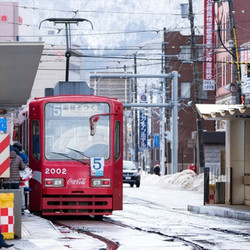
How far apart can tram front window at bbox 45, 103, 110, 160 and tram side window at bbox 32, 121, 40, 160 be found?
0.26m

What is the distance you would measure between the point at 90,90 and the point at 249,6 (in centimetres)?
4995

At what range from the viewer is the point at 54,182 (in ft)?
83.5

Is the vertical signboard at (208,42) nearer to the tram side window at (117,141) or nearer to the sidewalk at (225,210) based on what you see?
the sidewalk at (225,210)

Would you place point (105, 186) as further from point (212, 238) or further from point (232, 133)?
point (232, 133)

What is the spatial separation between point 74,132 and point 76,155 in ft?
2.03

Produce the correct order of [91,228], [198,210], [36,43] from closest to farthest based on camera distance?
[36,43] < [91,228] < [198,210]

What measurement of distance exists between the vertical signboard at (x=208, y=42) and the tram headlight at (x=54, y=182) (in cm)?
2983

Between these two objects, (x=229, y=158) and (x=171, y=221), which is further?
(x=229, y=158)

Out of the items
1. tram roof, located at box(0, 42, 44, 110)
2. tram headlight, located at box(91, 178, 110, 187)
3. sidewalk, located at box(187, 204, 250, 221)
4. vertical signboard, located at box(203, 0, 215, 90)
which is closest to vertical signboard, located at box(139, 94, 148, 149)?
vertical signboard, located at box(203, 0, 215, 90)

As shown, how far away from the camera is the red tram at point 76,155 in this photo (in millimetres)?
Answer: 25406

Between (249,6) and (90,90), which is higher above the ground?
(249,6)

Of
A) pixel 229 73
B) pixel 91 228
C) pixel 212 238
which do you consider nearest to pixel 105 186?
pixel 91 228

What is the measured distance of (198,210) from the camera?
3378 centimetres

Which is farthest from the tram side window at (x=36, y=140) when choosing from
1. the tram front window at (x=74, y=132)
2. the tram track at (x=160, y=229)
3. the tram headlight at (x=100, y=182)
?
the tram track at (x=160, y=229)
